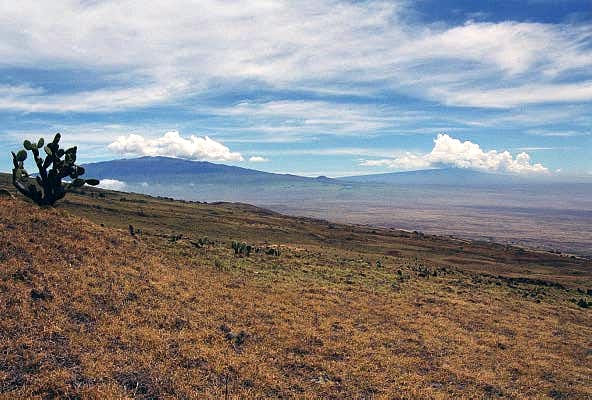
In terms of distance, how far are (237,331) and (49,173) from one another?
21250mm

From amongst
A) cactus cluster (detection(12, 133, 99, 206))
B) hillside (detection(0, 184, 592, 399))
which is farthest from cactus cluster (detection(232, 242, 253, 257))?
cactus cluster (detection(12, 133, 99, 206))

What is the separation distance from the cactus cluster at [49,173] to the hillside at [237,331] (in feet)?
15.3

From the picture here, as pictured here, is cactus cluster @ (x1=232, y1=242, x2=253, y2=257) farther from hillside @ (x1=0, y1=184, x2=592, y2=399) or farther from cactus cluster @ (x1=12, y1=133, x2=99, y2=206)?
cactus cluster @ (x1=12, y1=133, x2=99, y2=206)

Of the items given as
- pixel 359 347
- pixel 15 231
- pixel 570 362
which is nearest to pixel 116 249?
pixel 15 231

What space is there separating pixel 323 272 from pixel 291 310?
40.7 ft

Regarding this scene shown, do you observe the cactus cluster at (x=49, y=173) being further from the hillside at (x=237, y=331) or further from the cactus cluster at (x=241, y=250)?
the cactus cluster at (x=241, y=250)

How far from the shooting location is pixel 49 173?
1140 inches

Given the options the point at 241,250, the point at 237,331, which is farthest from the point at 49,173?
the point at 237,331

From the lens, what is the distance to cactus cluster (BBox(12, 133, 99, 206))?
94.5 feet

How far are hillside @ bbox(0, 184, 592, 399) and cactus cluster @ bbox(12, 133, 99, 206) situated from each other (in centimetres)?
467

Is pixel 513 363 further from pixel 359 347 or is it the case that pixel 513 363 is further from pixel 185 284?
pixel 185 284

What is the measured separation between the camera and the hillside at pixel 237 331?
40.0ft

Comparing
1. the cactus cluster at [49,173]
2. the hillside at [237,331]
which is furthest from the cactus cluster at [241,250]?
the cactus cluster at [49,173]

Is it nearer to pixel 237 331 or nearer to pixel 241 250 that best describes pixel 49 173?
pixel 241 250
